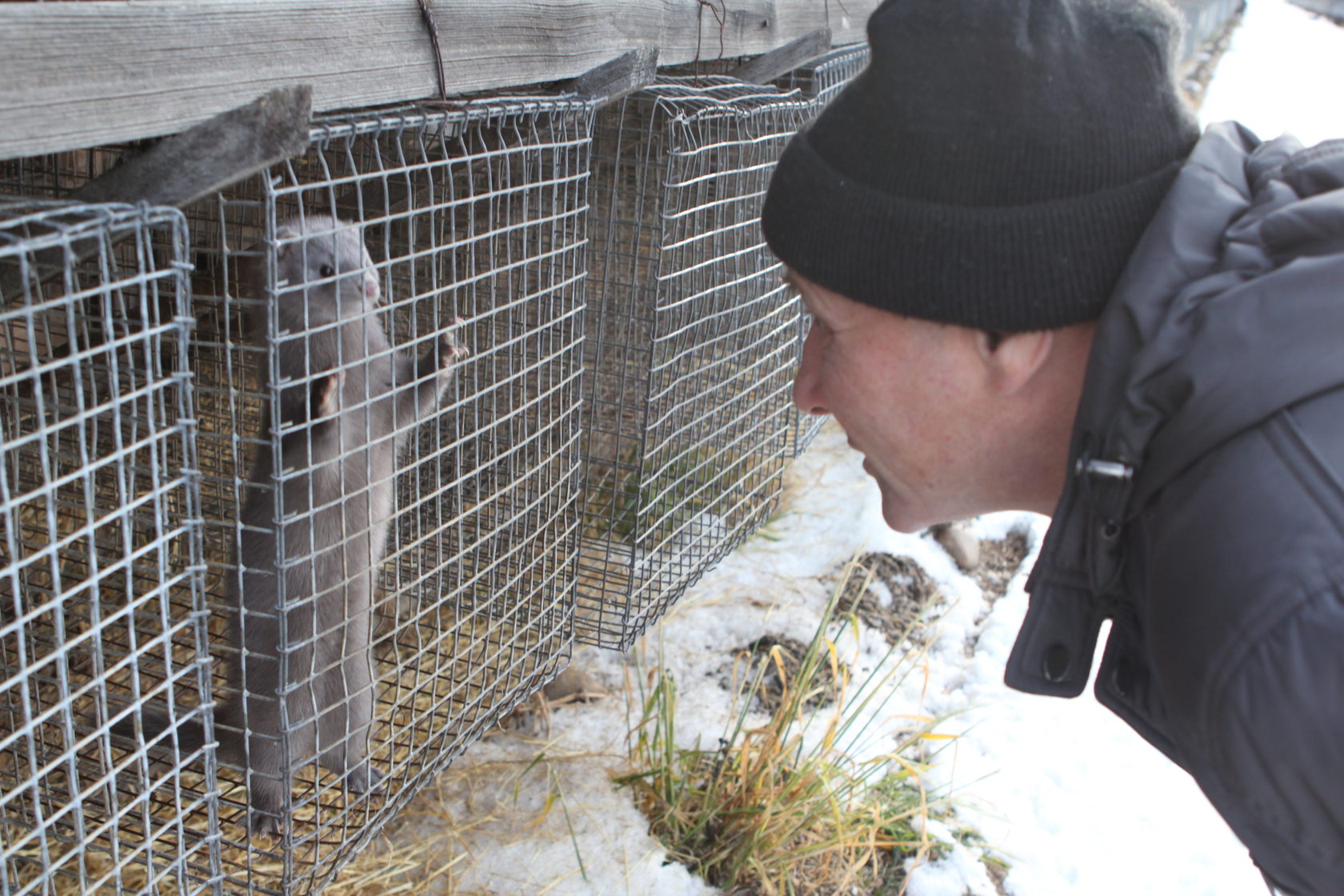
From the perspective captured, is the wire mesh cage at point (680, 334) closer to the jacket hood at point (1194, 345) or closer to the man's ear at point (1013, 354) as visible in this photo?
the man's ear at point (1013, 354)

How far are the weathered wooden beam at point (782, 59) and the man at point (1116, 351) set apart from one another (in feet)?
8.99

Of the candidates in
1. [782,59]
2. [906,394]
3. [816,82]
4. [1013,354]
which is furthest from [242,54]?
[816,82]

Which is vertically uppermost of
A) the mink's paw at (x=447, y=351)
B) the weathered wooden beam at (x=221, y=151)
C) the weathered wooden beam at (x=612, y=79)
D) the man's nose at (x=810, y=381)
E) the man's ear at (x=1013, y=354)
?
A: the weathered wooden beam at (x=612, y=79)

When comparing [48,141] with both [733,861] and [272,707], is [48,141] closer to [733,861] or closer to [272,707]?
[272,707]

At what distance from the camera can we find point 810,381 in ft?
5.84

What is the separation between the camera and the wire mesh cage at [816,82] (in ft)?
14.5

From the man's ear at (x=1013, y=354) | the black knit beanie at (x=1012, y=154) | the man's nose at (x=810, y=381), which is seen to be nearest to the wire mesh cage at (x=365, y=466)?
the man's nose at (x=810, y=381)

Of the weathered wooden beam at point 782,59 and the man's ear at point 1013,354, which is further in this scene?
the weathered wooden beam at point 782,59

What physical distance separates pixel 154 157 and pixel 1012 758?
3282 millimetres

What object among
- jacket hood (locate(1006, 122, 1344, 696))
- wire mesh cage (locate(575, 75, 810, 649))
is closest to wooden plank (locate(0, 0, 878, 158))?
wire mesh cage (locate(575, 75, 810, 649))

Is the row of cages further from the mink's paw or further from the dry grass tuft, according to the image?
the dry grass tuft

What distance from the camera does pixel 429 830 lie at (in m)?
3.11

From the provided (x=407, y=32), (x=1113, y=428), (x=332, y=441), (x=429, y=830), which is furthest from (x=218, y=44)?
(x=429, y=830)

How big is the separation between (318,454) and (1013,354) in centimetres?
174
